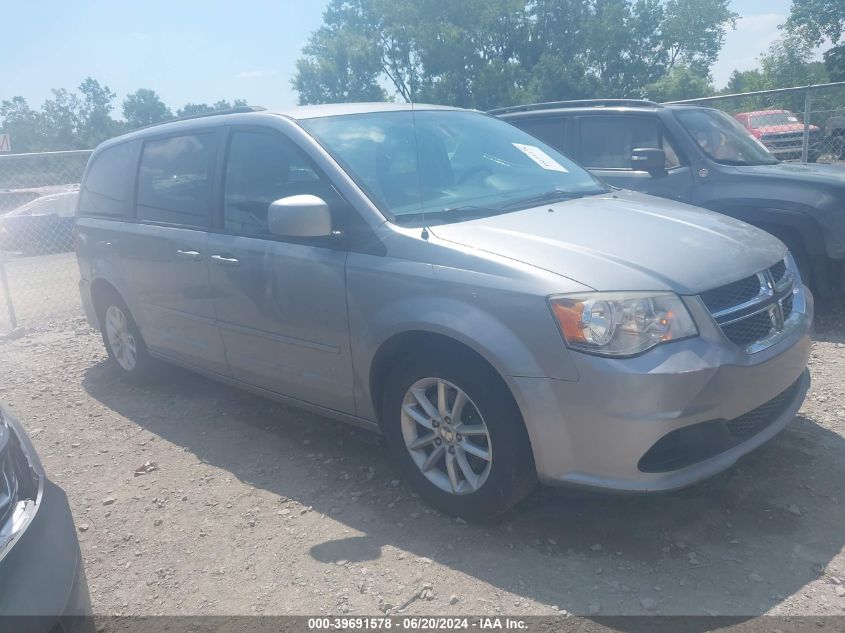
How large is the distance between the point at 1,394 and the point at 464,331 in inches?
186

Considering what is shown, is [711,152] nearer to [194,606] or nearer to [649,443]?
[649,443]

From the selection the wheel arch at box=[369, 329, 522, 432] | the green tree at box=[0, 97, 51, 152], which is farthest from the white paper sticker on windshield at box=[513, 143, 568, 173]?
the green tree at box=[0, 97, 51, 152]

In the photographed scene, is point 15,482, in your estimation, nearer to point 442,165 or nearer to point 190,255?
point 190,255

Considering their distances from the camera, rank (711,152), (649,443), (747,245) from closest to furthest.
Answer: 1. (649,443)
2. (747,245)
3. (711,152)

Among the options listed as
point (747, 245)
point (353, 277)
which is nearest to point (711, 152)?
point (747, 245)

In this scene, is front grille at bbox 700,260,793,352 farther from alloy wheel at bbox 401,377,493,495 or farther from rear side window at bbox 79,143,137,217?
rear side window at bbox 79,143,137,217

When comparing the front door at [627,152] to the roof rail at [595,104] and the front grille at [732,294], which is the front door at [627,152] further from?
the front grille at [732,294]

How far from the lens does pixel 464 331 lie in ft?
9.97

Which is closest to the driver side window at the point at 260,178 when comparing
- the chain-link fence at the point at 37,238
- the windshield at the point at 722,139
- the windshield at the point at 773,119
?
the windshield at the point at 722,139

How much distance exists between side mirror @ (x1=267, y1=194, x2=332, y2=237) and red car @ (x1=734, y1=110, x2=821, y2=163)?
871 centimetres

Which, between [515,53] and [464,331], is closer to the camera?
[464,331]

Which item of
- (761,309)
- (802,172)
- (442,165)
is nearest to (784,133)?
(802,172)

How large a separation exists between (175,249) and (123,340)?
1.50 meters

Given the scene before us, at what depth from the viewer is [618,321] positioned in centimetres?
281
